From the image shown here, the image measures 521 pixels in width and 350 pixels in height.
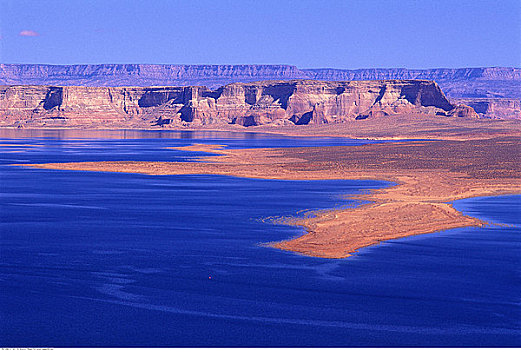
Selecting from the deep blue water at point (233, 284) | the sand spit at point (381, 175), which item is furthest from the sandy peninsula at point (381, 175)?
the deep blue water at point (233, 284)

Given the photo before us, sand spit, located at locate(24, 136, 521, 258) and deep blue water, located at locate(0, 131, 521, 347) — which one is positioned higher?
sand spit, located at locate(24, 136, 521, 258)

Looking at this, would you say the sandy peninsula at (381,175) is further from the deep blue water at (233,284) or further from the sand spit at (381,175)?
the deep blue water at (233,284)

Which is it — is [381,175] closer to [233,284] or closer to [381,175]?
[381,175]

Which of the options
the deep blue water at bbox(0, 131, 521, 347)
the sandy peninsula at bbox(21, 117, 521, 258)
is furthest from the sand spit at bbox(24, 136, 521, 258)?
the deep blue water at bbox(0, 131, 521, 347)

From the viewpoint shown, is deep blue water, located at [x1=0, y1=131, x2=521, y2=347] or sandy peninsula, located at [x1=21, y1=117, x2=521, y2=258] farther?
sandy peninsula, located at [x1=21, y1=117, x2=521, y2=258]

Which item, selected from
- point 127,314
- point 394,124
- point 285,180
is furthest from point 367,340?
point 394,124

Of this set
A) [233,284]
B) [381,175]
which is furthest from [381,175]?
[233,284]

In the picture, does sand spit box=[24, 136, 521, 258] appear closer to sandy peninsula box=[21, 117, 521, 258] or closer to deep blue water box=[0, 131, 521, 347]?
sandy peninsula box=[21, 117, 521, 258]
